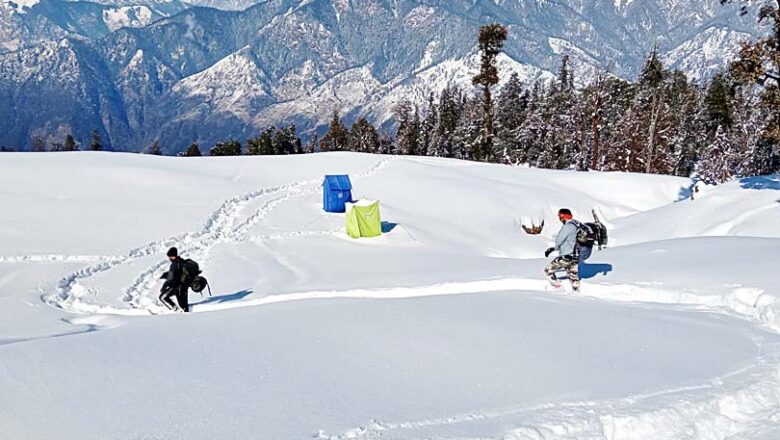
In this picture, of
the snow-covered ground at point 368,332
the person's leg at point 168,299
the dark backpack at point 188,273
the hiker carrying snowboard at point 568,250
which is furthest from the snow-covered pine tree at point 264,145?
the hiker carrying snowboard at point 568,250

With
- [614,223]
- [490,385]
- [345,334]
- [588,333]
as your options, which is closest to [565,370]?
[490,385]

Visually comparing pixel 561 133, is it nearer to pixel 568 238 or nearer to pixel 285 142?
pixel 285 142

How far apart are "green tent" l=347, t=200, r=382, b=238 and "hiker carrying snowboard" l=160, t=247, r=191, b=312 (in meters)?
9.51

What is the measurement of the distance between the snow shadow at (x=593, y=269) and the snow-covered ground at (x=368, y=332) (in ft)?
0.29

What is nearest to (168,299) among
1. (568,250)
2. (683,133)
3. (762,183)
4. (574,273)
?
(568,250)

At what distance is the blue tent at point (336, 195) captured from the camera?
85.0 ft

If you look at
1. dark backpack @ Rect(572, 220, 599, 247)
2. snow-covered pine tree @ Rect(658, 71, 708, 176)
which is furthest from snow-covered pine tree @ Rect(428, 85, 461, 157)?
dark backpack @ Rect(572, 220, 599, 247)

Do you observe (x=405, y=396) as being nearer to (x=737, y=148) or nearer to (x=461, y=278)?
(x=461, y=278)

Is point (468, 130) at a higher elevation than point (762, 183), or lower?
higher

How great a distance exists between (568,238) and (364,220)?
11008 mm

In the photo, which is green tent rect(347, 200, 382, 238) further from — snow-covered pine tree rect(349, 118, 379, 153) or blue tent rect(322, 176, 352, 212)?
snow-covered pine tree rect(349, 118, 379, 153)

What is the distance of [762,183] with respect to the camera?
1065 inches

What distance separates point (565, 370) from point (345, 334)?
2.99 meters

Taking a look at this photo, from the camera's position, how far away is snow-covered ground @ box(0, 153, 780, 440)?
5781 millimetres
